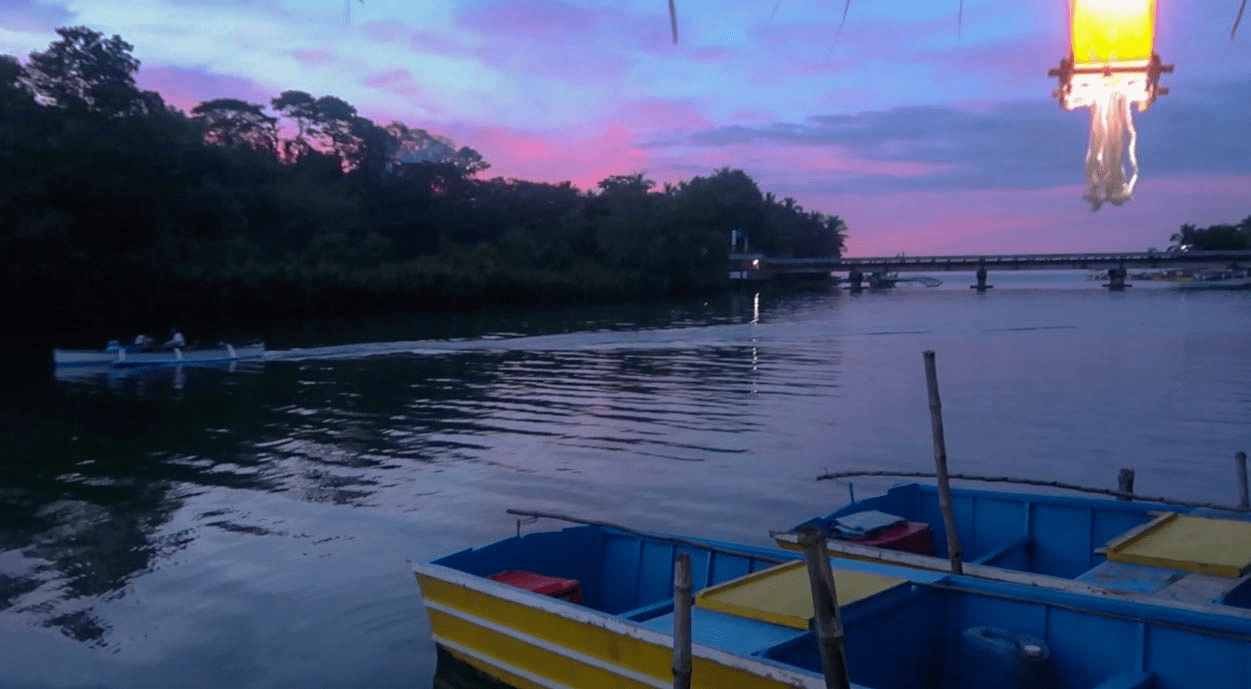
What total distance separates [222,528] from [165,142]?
43247 mm

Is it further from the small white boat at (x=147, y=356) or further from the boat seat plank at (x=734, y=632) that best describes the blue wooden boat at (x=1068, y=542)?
the small white boat at (x=147, y=356)

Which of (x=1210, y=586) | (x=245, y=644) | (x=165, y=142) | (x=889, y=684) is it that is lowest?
(x=245, y=644)

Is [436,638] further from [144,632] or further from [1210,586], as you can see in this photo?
[1210,586]

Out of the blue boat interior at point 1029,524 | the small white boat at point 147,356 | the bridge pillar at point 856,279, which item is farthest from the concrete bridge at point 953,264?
the blue boat interior at point 1029,524

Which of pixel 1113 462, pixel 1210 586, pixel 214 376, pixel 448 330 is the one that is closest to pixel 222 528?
pixel 1210 586

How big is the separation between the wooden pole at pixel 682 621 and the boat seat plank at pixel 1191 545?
4795mm

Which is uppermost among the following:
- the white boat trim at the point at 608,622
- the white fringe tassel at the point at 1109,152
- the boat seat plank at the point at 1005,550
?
the white fringe tassel at the point at 1109,152

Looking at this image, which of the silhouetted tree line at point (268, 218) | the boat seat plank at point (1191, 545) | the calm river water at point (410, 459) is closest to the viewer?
the boat seat plank at point (1191, 545)

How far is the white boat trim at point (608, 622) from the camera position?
5793 mm

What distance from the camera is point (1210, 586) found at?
7406mm

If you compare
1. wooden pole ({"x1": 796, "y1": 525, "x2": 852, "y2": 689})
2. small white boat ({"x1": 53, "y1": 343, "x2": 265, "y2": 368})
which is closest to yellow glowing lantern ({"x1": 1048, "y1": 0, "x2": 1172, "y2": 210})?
wooden pole ({"x1": 796, "y1": 525, "x2": 852, "y2": 689})

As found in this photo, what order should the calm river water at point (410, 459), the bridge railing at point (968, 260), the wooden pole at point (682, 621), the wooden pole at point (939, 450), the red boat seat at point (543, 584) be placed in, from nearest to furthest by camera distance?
the wooden pole at point (682, 621), the wooden pole at point (939, 450), the red boat seat at point (543, 584), the calm river water at point (410, 459), the bridge railing at point (968, 260)

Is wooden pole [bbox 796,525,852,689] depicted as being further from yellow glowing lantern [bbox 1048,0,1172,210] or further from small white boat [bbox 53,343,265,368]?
small white boat [bbox 53,343,265,368]

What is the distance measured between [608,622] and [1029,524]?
4.93 meters
